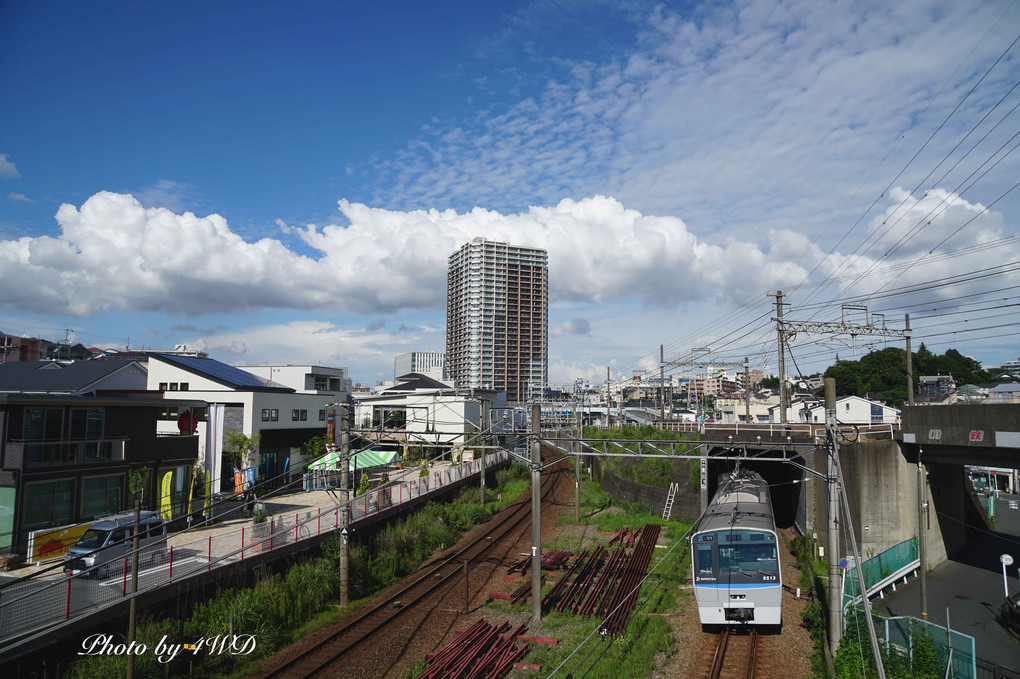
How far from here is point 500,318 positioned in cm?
12650

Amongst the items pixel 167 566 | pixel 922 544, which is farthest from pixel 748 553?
pixel 167 566

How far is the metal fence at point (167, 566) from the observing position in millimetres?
11109

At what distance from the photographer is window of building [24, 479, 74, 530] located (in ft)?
56.5

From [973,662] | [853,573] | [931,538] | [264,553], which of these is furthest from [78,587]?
[931,538]

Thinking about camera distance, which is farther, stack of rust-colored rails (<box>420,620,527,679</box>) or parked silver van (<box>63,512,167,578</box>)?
parked silver van (<box>63,512,167,578</box>)

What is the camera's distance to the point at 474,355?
407 ft

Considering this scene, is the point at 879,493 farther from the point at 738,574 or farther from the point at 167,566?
the point at 167,566

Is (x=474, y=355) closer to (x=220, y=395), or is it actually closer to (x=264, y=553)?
(x=220, y=395)

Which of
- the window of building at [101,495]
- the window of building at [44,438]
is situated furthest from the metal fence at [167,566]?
the window of building at [44,438]

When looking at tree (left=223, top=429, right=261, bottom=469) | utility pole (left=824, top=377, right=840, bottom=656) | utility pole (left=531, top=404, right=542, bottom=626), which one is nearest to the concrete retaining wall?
utility pole (left=824, top=377, right=840, bottom=656)

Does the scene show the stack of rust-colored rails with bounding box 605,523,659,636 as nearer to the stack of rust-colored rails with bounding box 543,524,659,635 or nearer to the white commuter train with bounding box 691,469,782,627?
the stack of rust-colored rails with bounding box 543,524,659,635

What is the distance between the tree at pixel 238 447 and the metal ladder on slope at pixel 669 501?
71.1 ft

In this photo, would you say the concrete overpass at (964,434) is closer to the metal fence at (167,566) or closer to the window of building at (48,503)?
the metal fence at (167,566)

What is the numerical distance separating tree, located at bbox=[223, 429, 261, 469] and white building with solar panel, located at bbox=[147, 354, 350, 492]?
52 centimetres
